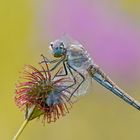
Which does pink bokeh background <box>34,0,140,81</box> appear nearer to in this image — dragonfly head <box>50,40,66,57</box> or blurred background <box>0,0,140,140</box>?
blurred background <box>0,0,140,140</box>

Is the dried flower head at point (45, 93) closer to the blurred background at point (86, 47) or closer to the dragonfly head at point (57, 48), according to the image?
the dragonfly head at point (57, 48)

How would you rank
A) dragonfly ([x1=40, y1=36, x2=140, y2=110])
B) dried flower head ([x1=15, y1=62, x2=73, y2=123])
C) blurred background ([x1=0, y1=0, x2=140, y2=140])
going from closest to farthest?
dried flower head ([x1=15, y1=62, x2=73, y2=123]), dragonfly ([x1=40, y1=36, x2=140, y2=110]), blurred background ([x1=0, y1=0, x2=140, y2=140])

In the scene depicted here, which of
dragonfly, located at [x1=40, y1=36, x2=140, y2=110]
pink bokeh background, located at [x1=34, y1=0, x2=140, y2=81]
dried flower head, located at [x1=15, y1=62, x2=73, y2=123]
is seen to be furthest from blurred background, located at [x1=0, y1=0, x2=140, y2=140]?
dried flower head, located at [x1=15, y1=62, x2=73, y2=123]

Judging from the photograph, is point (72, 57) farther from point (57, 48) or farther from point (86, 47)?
point (86, 47)

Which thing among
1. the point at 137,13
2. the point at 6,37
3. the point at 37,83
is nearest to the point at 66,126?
the point at 6,37

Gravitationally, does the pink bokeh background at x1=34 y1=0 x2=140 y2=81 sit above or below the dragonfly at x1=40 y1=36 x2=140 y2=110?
above

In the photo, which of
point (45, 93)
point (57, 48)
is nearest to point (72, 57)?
point (57, 48)

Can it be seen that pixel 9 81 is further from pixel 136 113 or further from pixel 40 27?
pixel 136 113
